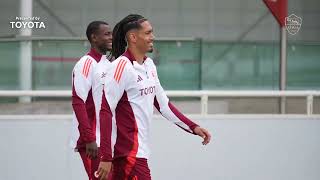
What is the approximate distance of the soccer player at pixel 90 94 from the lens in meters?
5.02

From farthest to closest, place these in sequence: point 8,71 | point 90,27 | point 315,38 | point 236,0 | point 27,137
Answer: point 236,0 < point 315,38 < point 8,71 < point 27,137 < point 90,27

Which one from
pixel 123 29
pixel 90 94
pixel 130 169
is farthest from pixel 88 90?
pixel 130 169

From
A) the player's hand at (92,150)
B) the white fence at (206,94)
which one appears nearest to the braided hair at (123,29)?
the player's hand at (92,150)

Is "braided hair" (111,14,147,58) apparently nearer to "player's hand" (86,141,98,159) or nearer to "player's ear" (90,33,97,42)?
"player's hand" (86,141,98,159)

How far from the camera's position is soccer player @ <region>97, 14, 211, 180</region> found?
4.27 m

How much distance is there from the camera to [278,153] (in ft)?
21.7

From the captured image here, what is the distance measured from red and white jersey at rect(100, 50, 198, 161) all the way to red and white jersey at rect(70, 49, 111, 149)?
0.74 metres

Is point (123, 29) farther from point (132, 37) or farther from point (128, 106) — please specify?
point (128, 106)

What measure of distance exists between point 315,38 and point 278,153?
62.7 inches

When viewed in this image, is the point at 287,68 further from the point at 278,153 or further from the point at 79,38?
the point at 79,38

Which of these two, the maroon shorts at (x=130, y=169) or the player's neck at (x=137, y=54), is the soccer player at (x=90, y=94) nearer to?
the maroon shorts at (x=130, y=169)

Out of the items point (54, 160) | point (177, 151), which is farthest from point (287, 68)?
point (54, 160)

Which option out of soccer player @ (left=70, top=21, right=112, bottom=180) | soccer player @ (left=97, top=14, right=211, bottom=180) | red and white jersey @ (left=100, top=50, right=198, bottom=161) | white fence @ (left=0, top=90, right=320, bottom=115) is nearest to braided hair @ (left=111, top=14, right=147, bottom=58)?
soccer player @ (left=97, top=14, right=211, bottom=180)

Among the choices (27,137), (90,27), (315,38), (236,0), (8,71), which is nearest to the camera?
(90,27)
